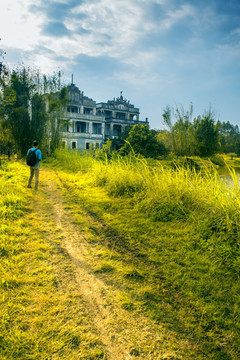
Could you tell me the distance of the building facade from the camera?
3703 cm

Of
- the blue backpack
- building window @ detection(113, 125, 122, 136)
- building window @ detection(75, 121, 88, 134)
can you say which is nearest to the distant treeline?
the blue backpack

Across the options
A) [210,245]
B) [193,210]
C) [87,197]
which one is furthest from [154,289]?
[87,197]

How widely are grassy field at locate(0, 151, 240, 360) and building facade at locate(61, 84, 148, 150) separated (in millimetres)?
30202

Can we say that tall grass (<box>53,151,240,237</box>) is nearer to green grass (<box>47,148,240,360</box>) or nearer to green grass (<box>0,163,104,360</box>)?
green grass (<box>47,148,240,360</box>)

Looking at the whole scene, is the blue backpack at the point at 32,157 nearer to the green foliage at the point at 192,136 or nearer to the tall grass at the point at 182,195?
the tall grass at the point at 182,195

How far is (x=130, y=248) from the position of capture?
373 cm

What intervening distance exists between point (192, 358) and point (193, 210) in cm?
312

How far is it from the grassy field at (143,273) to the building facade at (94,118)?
30.2 metres

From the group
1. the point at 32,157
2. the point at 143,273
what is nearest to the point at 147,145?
the point at 32,157

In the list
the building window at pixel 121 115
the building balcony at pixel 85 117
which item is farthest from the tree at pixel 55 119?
the building window at pixel 121 115

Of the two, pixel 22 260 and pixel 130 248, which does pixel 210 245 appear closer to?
pixel 130 248

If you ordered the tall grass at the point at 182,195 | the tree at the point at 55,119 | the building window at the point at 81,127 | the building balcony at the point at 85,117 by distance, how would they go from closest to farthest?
the tall grass at the point at 182,195
the tree at the point at 55,119
the building balcony at the point at 85,117
the building window at the point at 81,127

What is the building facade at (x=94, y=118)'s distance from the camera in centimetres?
3703

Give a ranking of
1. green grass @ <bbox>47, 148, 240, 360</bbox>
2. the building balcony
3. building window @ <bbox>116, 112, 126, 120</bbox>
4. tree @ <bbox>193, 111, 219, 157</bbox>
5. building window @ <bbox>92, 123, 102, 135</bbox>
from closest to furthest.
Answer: green grass @ <bbox>47, 148, 240, 360</bbox> < tree @ <bbox>193, 111, 219, 157</bbox> < the building balcony < building window @ <bbox>92, 123, 102, 135</bbox> < building window @ <bbox>116, 112, 126, 120</bbox>
